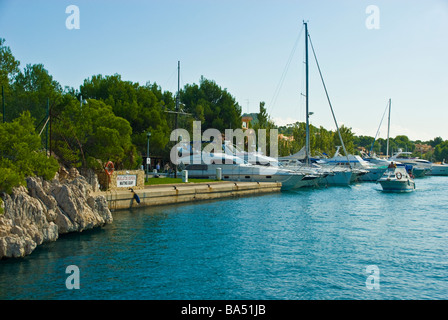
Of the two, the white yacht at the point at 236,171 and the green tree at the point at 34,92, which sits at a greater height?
the green tree at the point at 34,92

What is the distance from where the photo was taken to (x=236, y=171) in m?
43.0

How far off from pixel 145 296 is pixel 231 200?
2251 cm

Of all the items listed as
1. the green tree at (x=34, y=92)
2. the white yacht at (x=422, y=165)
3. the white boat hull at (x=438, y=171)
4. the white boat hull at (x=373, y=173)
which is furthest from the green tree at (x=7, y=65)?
the white boat hull at (x=438, y=171)

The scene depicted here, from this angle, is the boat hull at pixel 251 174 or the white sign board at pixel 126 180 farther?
the boat hull at pixel 251 174

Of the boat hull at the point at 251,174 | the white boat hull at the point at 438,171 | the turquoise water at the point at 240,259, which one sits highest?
the boat hull at the point at 251,174

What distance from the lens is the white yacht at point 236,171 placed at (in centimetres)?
4234

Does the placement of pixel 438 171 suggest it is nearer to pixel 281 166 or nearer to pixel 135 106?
pixel 281 166

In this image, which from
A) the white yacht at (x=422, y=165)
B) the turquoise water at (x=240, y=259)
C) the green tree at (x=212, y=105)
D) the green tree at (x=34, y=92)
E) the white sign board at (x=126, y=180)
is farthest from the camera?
the white yacht at (x=422, y=165)

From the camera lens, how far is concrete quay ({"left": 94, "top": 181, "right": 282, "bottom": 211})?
25.3 meters

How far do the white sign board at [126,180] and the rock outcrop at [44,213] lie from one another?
6473mm

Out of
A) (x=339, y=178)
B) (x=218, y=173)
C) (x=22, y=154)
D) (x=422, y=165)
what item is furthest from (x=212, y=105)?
(x=22, y=154)

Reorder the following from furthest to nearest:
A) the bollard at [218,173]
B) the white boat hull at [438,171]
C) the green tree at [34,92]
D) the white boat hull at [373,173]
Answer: the white boat hull at [438,171] < the white boat hull at [373,173] < the bollard at [218,173] < the green tree at [34,92]

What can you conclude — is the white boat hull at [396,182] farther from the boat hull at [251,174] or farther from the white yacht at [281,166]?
the boat hull at [251,174]

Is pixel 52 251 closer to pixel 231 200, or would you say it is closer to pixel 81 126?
pixel 81 126
